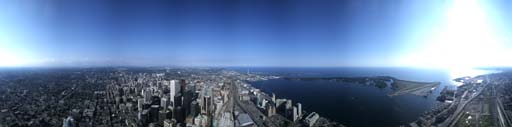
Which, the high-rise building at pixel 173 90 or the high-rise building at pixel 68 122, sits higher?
the high-rise building at pixel 173 90

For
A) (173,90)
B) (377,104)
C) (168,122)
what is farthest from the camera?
(377,104)

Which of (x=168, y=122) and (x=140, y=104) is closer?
(x=168, y=122)

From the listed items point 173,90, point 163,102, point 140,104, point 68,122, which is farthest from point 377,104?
point 68,122

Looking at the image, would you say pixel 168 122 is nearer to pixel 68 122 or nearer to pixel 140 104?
pixel 140 104

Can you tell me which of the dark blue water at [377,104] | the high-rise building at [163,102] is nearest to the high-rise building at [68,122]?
the high-rise building at [163,102]

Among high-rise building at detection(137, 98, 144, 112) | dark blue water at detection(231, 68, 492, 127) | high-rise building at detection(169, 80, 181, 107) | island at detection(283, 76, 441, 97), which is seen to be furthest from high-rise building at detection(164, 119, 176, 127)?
island at detection(283, 76, 441, 97)

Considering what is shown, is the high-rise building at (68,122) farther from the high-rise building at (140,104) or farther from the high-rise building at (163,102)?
the high-rise building at (163,102)

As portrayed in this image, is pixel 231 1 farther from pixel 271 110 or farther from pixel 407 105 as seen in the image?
pixel 407 105

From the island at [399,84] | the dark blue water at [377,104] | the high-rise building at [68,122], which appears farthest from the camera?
the island at [399,84]

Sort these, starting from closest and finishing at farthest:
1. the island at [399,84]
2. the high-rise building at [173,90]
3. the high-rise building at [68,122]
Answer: the high-rise building at [68,122]
the high-rise building at [173,90]
the island at [399,84]

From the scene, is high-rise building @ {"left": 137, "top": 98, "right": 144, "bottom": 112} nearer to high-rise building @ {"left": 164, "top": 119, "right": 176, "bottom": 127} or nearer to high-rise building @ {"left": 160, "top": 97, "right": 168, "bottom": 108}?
high-rise building @ {"left": 160, "top": 97, "right": 168, "bottom": 108}

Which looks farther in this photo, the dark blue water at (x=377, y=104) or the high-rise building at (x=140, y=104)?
the dark blue water at (x=377, y=104)
